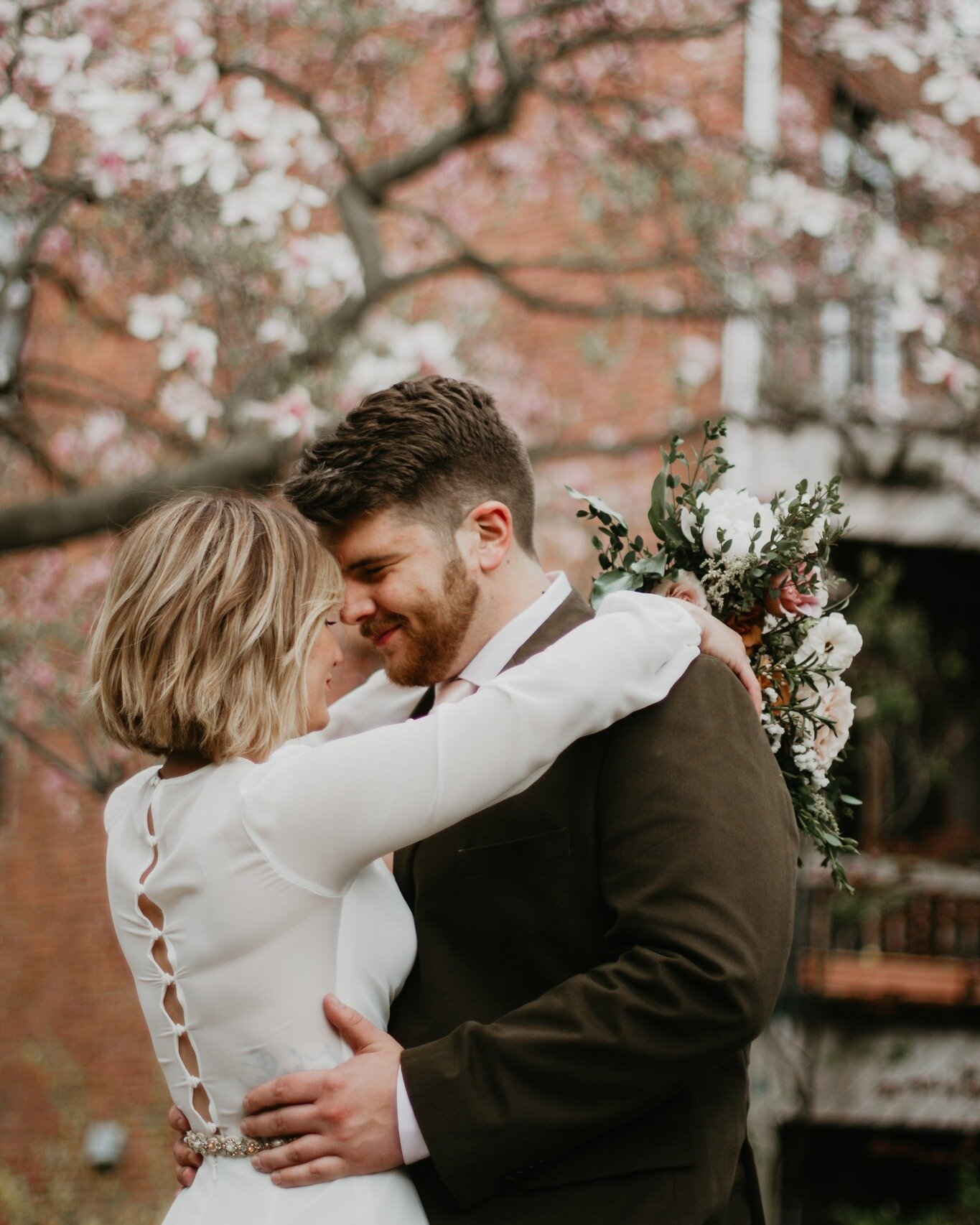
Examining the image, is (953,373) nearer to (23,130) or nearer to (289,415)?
(289,415)

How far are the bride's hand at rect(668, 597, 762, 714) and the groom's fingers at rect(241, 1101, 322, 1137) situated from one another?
0.96 m

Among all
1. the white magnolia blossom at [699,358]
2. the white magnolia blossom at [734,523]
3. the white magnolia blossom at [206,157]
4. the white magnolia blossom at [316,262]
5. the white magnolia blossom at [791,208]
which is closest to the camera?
the white magnolia blossom at [734,523]

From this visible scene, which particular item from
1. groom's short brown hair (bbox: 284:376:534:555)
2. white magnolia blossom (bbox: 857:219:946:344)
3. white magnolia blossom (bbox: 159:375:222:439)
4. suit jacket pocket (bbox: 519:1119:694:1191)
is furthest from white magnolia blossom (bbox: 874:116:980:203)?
suit jacket pocket (bbox: 519:1119:694:1191)

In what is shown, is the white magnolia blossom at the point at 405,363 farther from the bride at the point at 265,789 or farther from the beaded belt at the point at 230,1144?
the beaded belt at the point at 230,1144

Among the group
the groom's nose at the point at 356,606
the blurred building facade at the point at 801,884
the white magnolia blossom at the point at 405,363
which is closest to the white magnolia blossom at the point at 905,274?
the blurred building facade at the point at 801,884

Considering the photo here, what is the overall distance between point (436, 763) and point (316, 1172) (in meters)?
0.64

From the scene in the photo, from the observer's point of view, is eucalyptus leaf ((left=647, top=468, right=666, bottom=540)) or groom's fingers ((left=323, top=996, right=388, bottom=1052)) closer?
groom's fingers ((left=323, top=996, right=388, bottom=1052))

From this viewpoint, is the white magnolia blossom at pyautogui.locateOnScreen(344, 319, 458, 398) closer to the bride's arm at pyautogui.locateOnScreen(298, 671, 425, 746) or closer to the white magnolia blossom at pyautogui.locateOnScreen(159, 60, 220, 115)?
the white magnolia blossom at pyautogui.locateOnScreen(159, 60, 220, 115)

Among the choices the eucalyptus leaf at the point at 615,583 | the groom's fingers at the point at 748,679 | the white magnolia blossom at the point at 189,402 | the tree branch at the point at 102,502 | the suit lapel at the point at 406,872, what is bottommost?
Result: the tree branch at the point at 102,502

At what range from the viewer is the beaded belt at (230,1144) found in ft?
7.11

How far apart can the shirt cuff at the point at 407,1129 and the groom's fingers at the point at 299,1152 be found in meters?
0.11

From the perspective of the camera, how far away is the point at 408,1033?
92.4 inches

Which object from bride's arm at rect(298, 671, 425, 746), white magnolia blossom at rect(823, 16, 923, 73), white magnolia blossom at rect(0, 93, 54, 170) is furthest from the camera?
white magnolia blossom at rect(823, 16, 923, 73)

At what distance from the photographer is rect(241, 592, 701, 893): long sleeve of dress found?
81.1 inches
